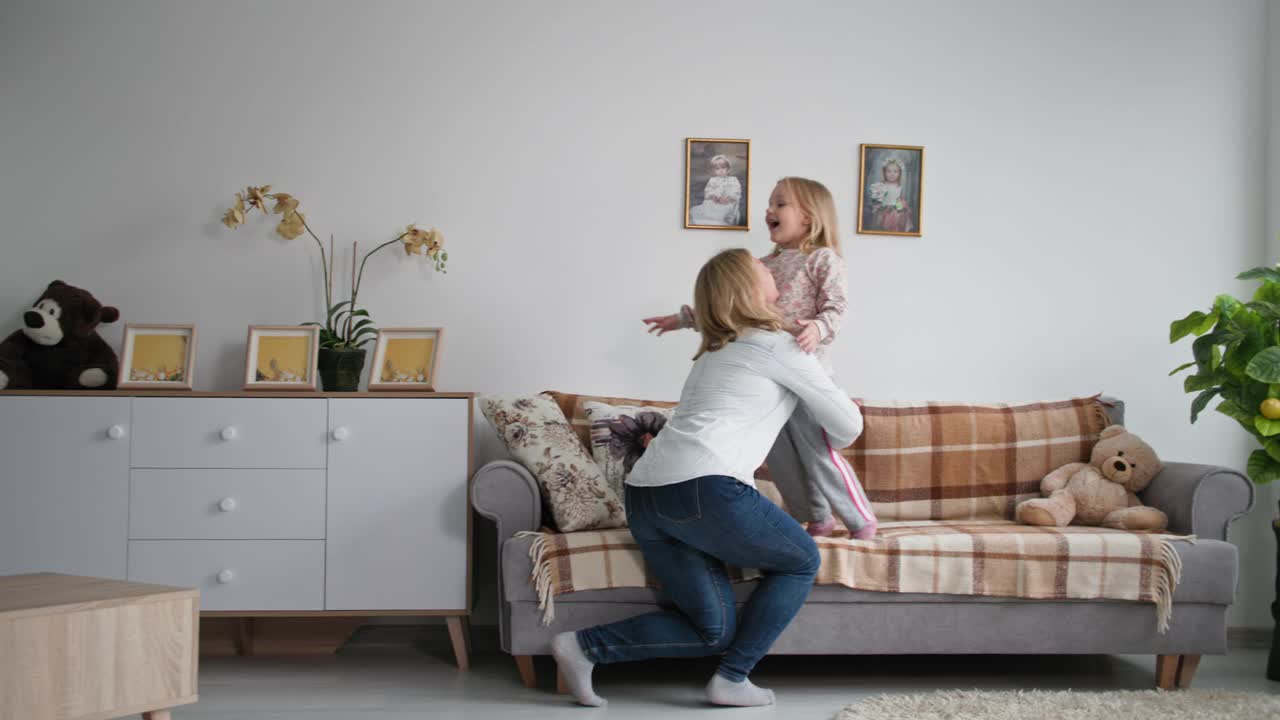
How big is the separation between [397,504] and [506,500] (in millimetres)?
384

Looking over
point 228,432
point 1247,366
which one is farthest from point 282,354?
Result: point 1247,366

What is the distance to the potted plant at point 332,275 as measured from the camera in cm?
284

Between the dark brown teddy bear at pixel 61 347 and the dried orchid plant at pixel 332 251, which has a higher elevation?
the dried orchid plant at pixel 332 251

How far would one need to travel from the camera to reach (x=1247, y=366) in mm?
2520

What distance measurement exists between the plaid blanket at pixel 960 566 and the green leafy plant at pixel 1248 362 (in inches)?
20.0

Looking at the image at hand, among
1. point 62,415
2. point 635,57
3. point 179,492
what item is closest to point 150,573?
point 179,492

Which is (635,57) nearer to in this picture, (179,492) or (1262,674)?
(179,492)

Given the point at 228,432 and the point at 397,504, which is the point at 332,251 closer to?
the point at 228,432

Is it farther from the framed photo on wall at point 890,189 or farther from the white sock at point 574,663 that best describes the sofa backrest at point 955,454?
the white sock at point 574,663

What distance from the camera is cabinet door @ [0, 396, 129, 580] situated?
8.50 feet

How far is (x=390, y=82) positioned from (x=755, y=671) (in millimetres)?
2201

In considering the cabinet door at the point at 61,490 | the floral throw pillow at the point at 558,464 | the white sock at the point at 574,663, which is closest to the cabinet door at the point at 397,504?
the floral throw pillow at the point at 558,464

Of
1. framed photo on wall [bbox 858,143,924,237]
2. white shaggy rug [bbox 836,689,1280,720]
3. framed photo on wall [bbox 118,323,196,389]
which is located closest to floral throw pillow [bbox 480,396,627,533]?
white shaggy rug [bbox 836,689,1280,720]

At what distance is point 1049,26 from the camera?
3.30 metres
